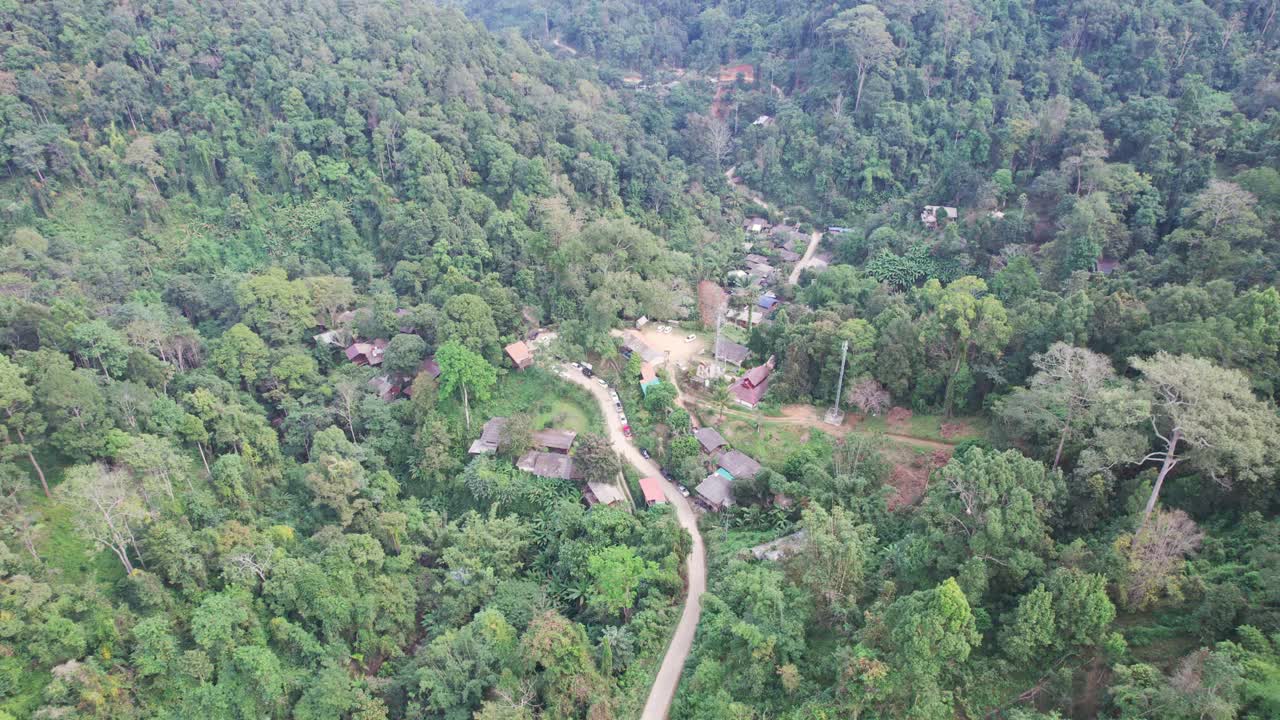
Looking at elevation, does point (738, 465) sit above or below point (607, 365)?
below

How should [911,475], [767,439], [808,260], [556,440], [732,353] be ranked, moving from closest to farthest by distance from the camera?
[911,475]
[767,439]
[556,440]
[732,353]
[808,260]

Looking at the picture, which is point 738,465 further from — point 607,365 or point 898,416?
point 607,365

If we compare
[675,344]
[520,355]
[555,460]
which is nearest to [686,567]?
[555,460]

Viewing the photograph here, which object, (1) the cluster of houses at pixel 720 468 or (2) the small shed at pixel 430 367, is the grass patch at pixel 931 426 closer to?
(1) the cluster of houses at pixel 720 468

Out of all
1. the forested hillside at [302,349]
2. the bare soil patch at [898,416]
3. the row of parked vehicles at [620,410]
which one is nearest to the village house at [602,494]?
the forested hillside at [302,349]

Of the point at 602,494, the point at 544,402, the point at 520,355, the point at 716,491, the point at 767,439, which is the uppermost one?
the point at 520,355

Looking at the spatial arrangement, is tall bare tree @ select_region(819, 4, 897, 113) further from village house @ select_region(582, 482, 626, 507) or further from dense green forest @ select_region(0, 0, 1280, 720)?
village house @ select_region(582, 482, 626, 507)
